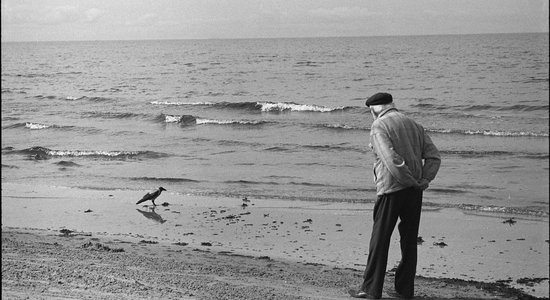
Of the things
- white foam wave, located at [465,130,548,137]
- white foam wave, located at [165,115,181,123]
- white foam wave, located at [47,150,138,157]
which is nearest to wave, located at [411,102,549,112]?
white foam wave, located at [465,130,548,137]

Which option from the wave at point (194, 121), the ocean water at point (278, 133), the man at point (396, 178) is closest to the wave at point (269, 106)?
the ocean water at point (278, 133)

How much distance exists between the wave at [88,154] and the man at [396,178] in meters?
13.3

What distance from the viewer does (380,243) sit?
5789 millimetres

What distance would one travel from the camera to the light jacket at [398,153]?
547cm

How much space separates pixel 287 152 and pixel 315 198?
20.9ft

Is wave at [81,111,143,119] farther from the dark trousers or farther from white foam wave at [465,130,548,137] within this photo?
the dark trousers

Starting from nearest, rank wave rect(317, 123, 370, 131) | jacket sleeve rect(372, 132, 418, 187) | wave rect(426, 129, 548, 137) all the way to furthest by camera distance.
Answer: jacket sleeve rect(372, 132, 418, 187)
wave rect(426, 129, 548, 137)
wave rect(317, 123, 370, 131)

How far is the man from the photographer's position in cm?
550

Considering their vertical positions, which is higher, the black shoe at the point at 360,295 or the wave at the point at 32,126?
the black shoe at the point at 360,295

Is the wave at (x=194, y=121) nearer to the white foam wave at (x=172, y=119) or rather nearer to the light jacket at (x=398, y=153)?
the white foam wave at (x=172, y=119)

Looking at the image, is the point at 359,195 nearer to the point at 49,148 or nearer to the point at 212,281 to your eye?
the point at 212,281

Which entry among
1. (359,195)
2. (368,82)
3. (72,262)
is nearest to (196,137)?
(359,195)

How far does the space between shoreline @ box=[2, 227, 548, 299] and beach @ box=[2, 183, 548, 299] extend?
11mm

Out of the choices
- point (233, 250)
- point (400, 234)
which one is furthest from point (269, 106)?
point (400, 234)
